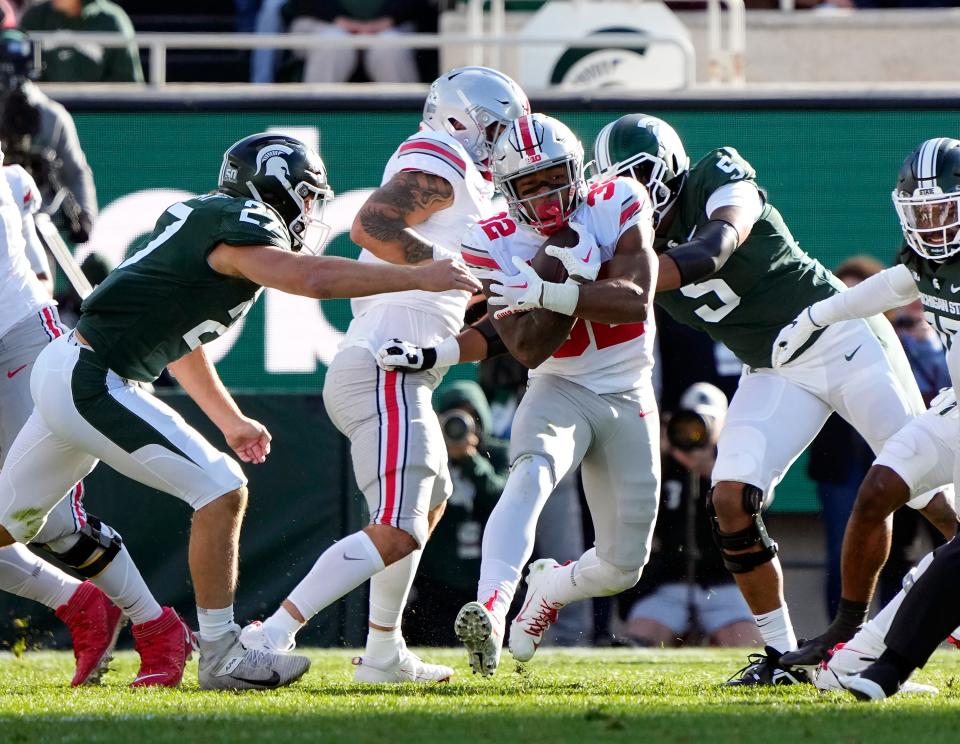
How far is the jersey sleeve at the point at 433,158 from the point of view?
18.7 ft

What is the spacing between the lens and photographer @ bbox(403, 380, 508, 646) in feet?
25.7

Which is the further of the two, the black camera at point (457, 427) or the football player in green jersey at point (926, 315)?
the black camera at point (457, 427)

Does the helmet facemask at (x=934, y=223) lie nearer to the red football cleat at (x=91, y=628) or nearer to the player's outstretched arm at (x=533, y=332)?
the player's outstretched arm at (x=533, y=332)

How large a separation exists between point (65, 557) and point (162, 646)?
20.0 inches

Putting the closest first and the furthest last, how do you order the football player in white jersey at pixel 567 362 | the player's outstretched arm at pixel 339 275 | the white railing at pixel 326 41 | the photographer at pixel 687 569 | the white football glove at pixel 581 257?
the player's outstretched arm at pixel 339 275, the football player in white jersey at pixel 567 362, the white football glove at pixel 581 257, the photographer at pixel 687 569, the white railing at pixel 326 41

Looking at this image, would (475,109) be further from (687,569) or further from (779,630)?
(687,569)

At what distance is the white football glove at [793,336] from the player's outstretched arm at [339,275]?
4.12 feet

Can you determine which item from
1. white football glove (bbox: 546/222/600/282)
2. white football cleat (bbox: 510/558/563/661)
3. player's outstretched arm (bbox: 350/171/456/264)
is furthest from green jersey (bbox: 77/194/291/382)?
white football cleat (bbox: 510/558/563/661)

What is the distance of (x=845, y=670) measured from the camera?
4.82m

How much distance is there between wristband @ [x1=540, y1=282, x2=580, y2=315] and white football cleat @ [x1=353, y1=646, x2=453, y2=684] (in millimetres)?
1454

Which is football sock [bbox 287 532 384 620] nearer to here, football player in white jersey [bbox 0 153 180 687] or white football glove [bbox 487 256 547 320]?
football player in white jersey [bbox 0 153 180 687]

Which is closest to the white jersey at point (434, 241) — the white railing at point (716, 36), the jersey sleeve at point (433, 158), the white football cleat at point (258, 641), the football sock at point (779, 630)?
the jersey sleeve at point (433, 158)

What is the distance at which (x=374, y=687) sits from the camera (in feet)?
17.6

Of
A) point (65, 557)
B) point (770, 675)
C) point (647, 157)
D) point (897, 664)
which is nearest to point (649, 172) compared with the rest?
point (647, 157)
